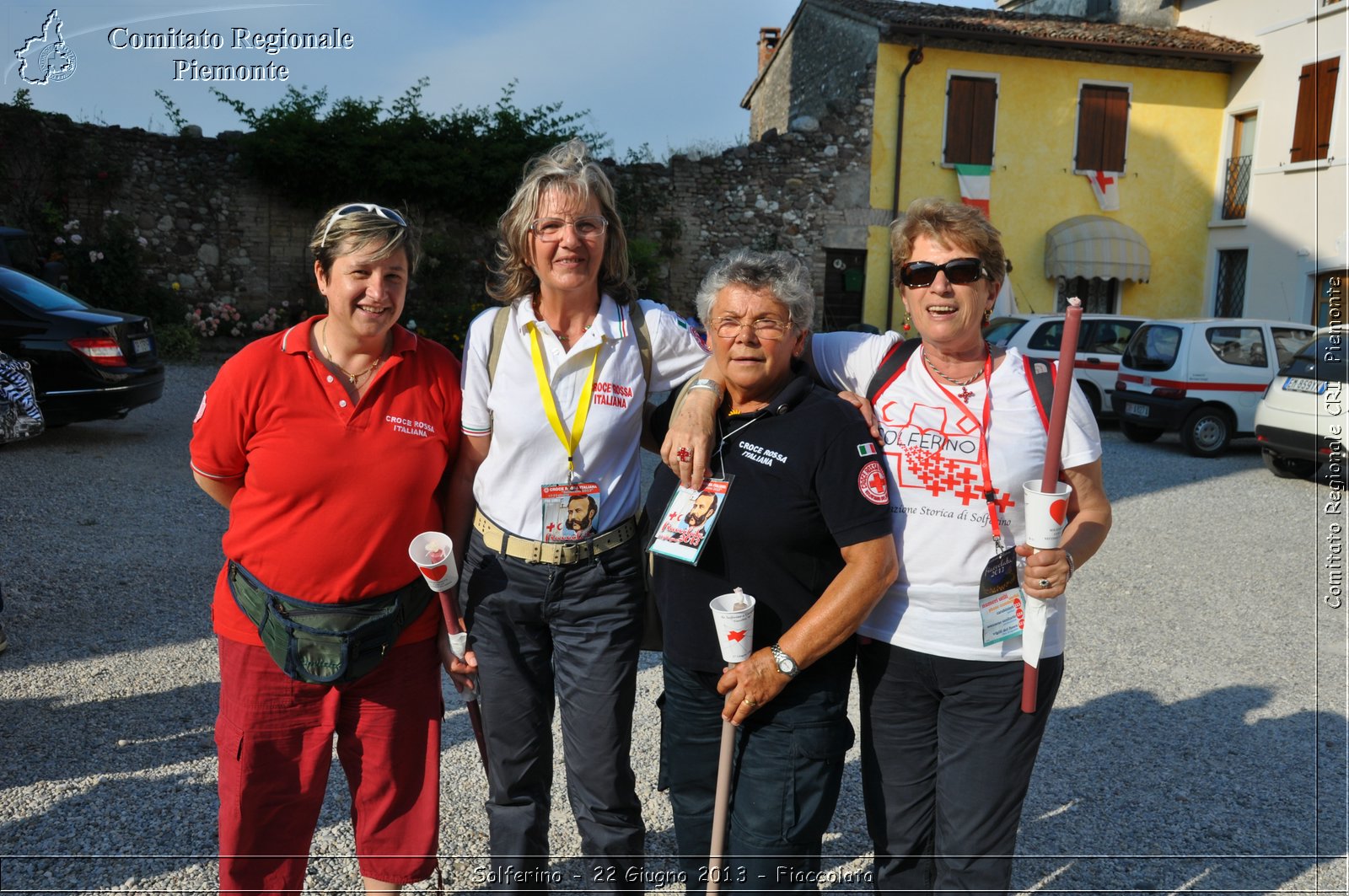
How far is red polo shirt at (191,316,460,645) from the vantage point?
234 cm

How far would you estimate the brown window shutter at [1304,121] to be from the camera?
18094 millimetres

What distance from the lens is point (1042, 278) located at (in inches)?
782

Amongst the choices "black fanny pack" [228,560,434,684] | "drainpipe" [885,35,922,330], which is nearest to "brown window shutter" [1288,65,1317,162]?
"drainpipe" [885,35,922,330]

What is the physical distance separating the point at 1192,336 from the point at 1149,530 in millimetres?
5015

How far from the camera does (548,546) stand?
2510 mm

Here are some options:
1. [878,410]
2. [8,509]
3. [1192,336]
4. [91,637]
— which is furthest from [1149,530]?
[8,509]

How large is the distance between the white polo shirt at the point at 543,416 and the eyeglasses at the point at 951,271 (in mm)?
777

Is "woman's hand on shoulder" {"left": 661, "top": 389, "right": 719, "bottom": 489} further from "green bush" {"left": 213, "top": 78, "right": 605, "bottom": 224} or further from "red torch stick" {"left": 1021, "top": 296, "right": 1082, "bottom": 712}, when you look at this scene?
"green bush" {"left": 213, "top": 78, "right": 605, "bottom": 224}

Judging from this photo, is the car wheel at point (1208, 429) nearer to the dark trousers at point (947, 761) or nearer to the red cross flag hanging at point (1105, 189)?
the red cross flag hanging at point (1105, 189)

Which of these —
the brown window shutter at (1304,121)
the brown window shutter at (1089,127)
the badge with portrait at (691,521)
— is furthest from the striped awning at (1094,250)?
the badge with portrait at (691,521)

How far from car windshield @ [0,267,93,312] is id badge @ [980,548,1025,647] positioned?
9.39m

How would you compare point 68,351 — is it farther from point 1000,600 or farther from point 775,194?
point 775,194

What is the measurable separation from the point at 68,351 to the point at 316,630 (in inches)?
313

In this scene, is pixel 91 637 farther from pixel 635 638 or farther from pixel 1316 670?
pixel 1316 670
